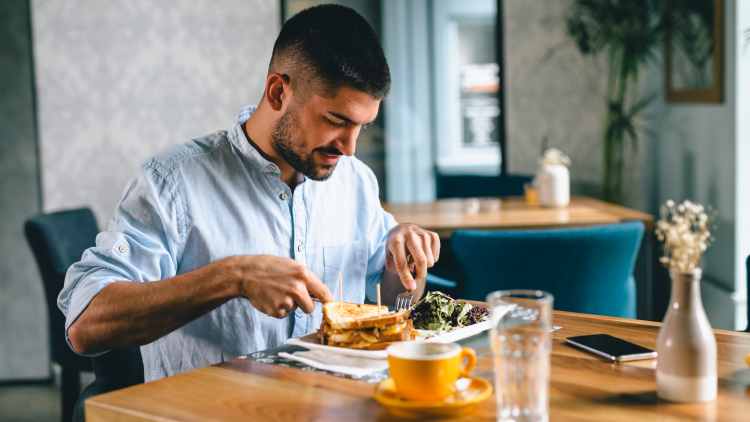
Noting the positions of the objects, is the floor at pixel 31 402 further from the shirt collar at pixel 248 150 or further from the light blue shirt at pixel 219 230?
the shirt collar at pixel 248 150

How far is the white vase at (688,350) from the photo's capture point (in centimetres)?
87

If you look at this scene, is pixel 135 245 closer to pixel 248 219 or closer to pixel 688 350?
pixel 248 219

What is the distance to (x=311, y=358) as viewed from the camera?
1106 mm

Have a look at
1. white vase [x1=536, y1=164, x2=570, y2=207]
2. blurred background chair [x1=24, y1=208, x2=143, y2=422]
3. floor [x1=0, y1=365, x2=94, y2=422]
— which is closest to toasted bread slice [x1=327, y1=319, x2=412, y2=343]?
blurred background chair [x1=24, y1=208, x2=143, y2=422]

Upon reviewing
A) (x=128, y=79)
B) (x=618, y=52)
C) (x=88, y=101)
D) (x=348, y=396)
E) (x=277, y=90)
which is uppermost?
(x=618, y=52)

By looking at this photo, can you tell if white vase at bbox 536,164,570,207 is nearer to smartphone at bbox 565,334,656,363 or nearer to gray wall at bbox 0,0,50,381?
smartphone at bbox 565,334,656,363

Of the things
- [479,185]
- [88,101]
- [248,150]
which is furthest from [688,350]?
[88,101]

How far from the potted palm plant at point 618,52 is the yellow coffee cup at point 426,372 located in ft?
10.3

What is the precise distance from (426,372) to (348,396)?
135 mm

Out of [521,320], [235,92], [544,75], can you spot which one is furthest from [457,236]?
[544,75]

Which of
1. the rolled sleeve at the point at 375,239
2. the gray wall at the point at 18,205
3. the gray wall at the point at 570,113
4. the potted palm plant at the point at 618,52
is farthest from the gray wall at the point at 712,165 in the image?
the gray wall at the point at 18,205

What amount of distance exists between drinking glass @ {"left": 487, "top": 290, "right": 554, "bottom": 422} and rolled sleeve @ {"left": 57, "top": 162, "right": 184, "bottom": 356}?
2.52 feet

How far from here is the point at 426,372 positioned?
0.87 m

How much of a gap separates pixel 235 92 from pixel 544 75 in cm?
185
